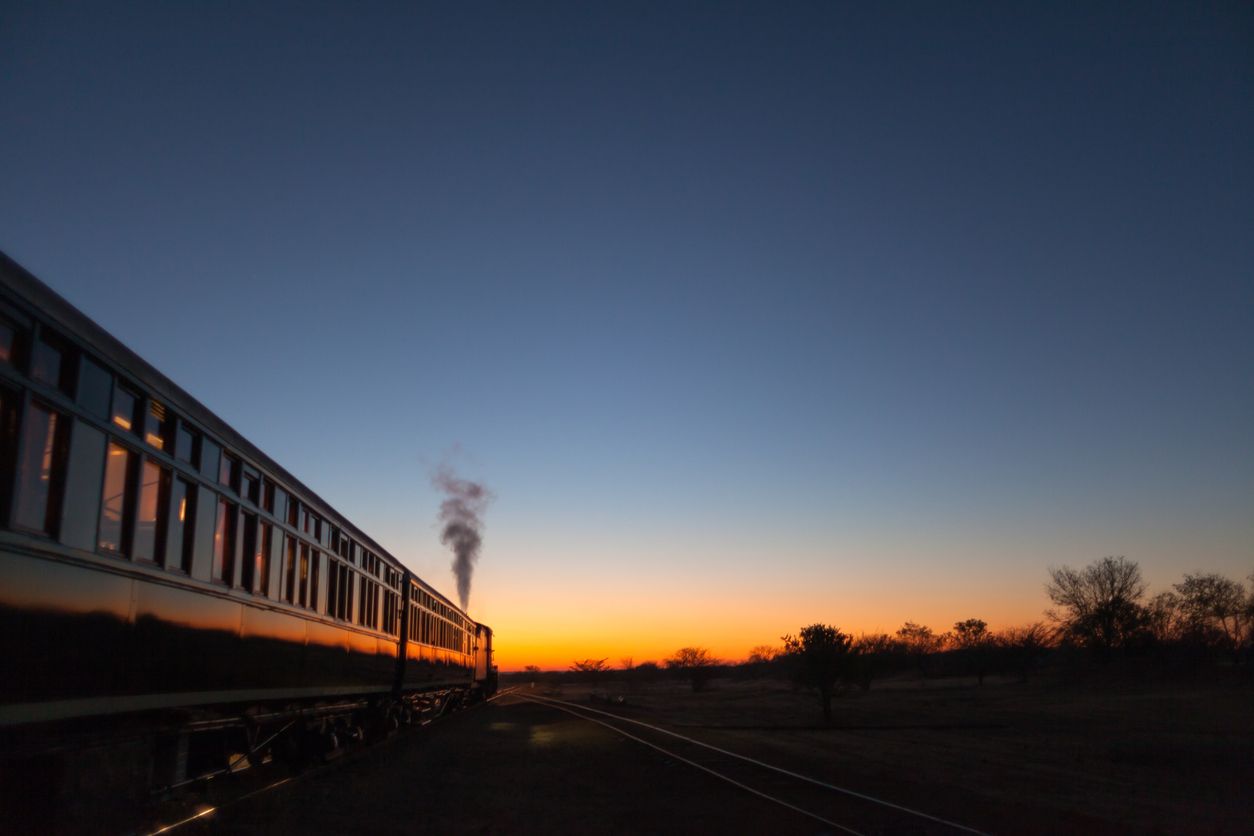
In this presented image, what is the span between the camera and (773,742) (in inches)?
862

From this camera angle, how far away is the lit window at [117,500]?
6109 mm

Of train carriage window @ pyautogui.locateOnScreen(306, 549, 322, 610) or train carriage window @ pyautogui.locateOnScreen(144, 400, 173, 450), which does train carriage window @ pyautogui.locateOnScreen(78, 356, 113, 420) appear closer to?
train carriage window @ pyautogui.locateOnScreen(144, 400, 173, 450)

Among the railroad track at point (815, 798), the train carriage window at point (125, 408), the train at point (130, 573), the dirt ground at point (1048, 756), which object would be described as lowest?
the dirt ground at point (1048, 756)

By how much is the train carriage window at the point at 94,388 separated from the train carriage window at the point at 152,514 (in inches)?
29.0

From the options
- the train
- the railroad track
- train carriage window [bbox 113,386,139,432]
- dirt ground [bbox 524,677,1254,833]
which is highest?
train carriage window [bbox 113,386,139,432]

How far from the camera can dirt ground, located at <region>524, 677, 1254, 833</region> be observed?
11367 mm

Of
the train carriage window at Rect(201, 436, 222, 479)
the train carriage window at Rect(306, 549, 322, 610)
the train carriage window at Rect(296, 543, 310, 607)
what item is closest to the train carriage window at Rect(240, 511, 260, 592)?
the train carriage window at Rect(201, 436, 222, 479)

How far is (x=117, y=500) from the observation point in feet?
20.7

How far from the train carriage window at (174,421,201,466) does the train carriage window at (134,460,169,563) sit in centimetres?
28

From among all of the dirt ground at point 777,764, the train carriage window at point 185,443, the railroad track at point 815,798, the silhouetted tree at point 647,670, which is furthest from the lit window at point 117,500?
the silhouetted tree at point 647,670

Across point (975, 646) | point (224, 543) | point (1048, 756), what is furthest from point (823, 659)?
point (975, 646)

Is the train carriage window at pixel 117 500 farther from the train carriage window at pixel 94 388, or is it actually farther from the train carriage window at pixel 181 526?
the train carriage window at pixel 181 526

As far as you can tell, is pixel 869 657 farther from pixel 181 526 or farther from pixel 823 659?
pixel 181 526

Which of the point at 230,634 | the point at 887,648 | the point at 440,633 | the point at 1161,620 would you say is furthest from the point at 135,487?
the point at 887,648
